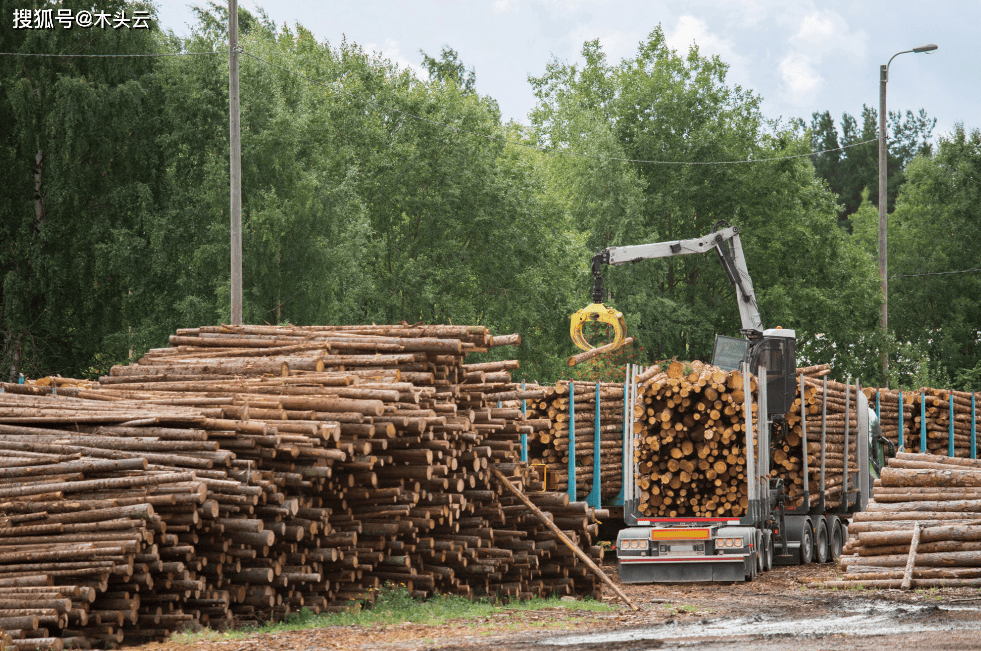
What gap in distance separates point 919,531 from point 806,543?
4549 mm

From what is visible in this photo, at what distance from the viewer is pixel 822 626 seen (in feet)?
32.9

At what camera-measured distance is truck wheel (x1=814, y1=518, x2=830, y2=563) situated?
17688 millimetres

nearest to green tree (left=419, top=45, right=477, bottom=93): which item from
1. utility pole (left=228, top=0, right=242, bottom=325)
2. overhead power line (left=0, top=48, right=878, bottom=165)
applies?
overhead power line (left=0, top=48, right=878, bottom=165)

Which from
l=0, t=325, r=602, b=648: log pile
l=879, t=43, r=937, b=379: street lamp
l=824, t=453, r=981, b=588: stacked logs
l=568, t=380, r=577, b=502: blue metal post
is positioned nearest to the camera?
l=0, t=325, r=602, b=648: log pile

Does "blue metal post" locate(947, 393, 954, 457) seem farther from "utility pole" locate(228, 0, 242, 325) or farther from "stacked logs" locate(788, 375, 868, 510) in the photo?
"utility pole" locate(228, 0, 242, 325)

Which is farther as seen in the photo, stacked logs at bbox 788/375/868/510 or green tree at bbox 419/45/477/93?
green tree at bbox 419/45/477/93

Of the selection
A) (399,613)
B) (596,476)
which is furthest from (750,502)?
(399,613)

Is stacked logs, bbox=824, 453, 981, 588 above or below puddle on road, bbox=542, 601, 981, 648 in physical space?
above

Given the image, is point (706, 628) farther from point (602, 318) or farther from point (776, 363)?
point (776, 363)

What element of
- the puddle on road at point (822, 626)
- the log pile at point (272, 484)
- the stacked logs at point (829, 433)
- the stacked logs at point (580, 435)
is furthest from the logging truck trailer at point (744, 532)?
the puddle on road at point (822, 626)

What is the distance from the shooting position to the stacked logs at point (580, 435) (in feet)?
59.6

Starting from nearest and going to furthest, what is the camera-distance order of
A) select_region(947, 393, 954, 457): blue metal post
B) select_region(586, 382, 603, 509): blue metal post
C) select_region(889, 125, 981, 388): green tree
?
select_region(586, 382, 603, 509): blue metal post
select_region(947, 393, 954, 457): blue metal post
select_region(889, 125, 981, 388): green tree

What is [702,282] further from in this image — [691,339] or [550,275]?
[550,275]

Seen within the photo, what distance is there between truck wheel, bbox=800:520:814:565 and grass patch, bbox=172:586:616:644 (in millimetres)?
5219
